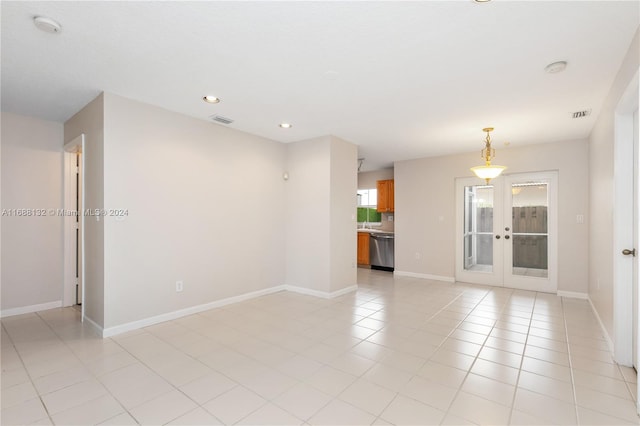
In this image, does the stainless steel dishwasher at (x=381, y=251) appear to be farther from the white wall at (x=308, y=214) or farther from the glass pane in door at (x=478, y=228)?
the white wall at (x=308, y=214)

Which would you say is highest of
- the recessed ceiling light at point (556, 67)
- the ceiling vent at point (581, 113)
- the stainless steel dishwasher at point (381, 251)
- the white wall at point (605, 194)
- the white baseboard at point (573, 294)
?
the recessed ceiling light at point (556, 67)

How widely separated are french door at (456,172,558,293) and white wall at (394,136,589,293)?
0.14 metres

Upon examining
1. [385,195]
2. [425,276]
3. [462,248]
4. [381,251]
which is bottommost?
[425,276]

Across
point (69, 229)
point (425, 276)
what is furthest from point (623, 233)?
point (69, 229)

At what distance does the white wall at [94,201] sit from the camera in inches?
125

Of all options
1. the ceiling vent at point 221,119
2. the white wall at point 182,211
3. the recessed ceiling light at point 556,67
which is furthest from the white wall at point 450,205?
the ceiling vent at point 221,119

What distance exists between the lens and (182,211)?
378 centimetres

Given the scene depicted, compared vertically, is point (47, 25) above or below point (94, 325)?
above

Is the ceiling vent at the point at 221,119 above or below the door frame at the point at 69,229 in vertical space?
above

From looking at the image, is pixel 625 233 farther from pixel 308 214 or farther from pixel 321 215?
pixel 308 214

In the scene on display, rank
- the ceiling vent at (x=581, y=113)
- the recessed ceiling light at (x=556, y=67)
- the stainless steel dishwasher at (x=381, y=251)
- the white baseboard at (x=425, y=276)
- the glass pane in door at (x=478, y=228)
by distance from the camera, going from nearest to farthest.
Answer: the recessed ceiling light at (x=556, y=67) < the ceiling vent at (x=581, y=113) < the glass pane in door at (x=478, y=228) < the white baseboard at (x=425, y=276) < the stainless steel dishwasher at (x=381, y=251)

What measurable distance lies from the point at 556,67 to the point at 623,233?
1.50m

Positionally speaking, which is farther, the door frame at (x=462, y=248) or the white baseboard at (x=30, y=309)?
the door frame at (x=462, y=248)

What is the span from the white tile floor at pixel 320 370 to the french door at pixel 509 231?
4.41 ft
